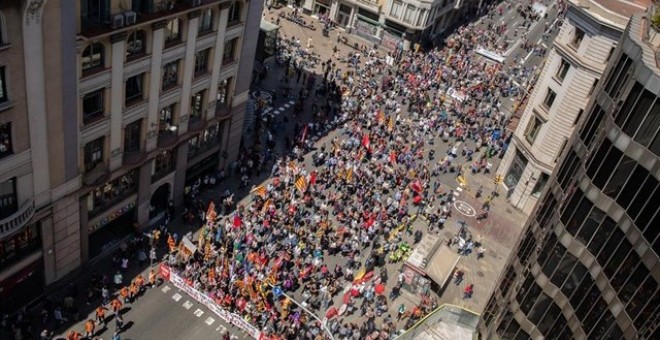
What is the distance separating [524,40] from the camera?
389 ft

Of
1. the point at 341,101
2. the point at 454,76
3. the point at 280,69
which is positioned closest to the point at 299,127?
the point at 341,101

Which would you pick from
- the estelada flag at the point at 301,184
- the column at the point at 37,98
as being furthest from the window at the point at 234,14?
the column at the point at 37,98

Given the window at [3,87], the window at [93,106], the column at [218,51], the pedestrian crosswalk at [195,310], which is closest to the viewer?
the window at [3,87]

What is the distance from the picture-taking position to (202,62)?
48906mm

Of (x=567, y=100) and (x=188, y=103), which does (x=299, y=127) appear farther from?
(x=567, y=100)

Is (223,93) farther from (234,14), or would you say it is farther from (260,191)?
(260,191)

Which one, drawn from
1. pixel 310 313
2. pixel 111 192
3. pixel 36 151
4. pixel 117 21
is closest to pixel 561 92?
pixel 310 313

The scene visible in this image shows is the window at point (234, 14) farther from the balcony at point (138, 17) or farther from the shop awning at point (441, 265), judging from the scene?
the shop awning at point (441, 265)

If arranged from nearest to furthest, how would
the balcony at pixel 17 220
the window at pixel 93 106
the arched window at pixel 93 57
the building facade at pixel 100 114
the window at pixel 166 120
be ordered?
1. the building facade at pixel 100 114
2. the balcony at pixel 17 220
3. the arched window at pixel 93 57
4. the window at pixel 93 106
5. the window at pixel 166 120

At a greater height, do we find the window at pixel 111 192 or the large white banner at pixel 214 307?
the window at pixel 111 192

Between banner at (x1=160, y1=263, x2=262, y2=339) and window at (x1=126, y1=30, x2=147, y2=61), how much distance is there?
56.1 feet

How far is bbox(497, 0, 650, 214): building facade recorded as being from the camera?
5500cm

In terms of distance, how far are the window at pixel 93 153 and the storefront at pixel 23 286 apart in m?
6.99

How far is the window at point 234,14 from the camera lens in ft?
161
